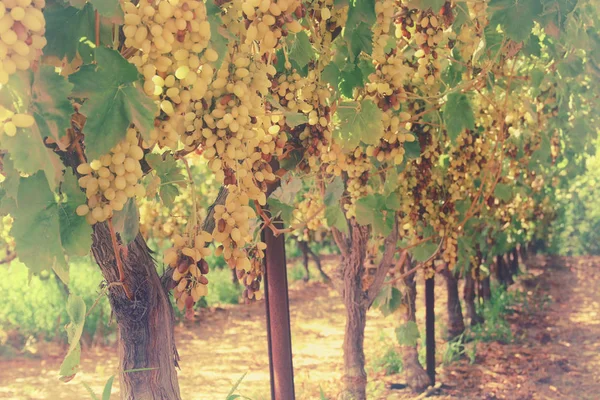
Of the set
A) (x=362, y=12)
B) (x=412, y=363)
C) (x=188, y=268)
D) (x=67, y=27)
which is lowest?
(x=412, y=363)

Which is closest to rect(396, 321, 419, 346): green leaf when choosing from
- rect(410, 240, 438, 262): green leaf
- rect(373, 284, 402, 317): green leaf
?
rect(373, 284, 402, 317): green leaf

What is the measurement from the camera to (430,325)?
448 centimetres

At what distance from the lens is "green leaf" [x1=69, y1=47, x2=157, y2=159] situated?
45.3 inches

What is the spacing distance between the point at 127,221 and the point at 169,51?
408mm

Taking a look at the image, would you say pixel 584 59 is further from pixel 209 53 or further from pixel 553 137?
pixel 209 53

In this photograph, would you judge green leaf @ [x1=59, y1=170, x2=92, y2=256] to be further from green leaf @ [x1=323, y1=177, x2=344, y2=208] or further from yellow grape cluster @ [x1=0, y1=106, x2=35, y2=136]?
green leaf @ [x1=323, y1=177, x2=344, y2=208]

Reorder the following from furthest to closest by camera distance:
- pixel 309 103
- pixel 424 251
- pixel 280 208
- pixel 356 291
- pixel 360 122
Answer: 1. pixel 424 251
2. pixel 356 291
3. pixel 280 208
4. pixel 360 122
5. pixel 309 103

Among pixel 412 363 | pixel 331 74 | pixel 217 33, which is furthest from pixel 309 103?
pixel 412 363

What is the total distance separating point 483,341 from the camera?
5.89m

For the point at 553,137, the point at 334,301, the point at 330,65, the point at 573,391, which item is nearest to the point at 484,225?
the point at 553,137

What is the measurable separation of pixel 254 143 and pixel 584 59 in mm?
3468

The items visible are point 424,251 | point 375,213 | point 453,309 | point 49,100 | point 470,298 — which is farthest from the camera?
point 470,298

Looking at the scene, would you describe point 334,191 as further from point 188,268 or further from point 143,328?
point 188,268

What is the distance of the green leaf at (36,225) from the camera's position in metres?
1.17
